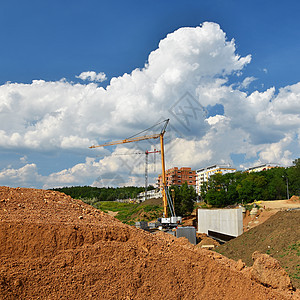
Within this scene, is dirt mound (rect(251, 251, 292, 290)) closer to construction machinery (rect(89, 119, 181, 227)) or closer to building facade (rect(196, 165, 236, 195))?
construction machinery (rect(89, 119, 181, 227))

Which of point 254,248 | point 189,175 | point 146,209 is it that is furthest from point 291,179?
point 189,175

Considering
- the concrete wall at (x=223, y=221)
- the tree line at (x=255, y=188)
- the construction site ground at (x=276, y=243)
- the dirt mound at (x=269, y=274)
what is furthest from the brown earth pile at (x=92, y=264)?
the tree line at (x=255, y=188)

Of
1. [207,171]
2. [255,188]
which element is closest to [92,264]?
[255,188]

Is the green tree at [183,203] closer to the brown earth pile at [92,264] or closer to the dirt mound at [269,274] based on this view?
the dirt mound at [269,274]

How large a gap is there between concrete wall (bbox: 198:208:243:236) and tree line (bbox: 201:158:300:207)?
1256 cm

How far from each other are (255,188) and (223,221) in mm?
23051

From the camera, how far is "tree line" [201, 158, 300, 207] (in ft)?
160

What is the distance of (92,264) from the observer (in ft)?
20.0

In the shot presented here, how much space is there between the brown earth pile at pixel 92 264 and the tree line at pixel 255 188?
39256 mm

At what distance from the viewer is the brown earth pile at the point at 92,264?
5566 mm

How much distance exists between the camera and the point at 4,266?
18.0ft

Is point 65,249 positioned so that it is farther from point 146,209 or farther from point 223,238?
point 146,209

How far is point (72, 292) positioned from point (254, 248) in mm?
16187

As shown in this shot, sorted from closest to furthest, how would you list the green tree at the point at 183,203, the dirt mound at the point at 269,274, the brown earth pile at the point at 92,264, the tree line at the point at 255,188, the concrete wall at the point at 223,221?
the brown earth pile at the point at 92,264 → the dirt mound at the point at 269,274 → the concrete wall at the point at 223,221 → the green tree at the point at 183,203 → the tree line at the point at 255,188
